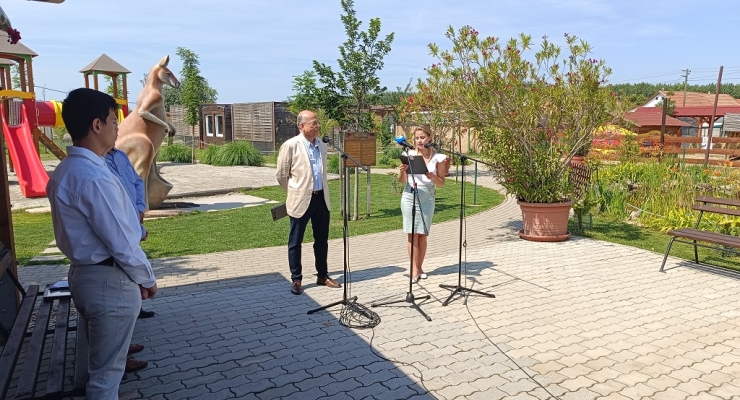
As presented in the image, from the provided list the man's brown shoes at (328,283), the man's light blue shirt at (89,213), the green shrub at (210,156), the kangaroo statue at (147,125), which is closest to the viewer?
the man's light blue shirt at (89,213)

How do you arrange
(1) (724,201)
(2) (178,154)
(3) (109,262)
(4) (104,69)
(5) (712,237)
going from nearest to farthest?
(3) (109,262)
(5) (712,237)
(1) (724,201)
(4) (104,69)
(2) (178,154)

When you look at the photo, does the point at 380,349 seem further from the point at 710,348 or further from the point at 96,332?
the point at 710,348

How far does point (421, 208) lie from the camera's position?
18.8 ft

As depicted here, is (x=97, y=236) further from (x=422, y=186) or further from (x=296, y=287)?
(x=422, y=186)

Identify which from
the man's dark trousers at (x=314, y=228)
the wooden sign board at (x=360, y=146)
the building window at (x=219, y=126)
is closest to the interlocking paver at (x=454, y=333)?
the man's dark trousers at (x=314, y=228)

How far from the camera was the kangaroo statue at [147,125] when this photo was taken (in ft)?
32.7

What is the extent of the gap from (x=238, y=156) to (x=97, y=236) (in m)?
21.7

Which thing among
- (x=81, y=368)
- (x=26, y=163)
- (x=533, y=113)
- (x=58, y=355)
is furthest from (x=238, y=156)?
(x=81, y=368)

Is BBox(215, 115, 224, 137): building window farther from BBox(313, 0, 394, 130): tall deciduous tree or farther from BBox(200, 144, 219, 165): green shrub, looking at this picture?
BBox(313, 0, 394, 130): tall deciduous tree

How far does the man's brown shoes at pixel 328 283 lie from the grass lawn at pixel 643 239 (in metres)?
4.10

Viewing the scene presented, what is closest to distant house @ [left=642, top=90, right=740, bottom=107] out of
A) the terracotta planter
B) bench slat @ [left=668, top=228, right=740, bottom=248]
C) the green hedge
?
the green hedge

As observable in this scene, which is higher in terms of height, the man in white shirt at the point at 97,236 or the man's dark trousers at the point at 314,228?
the man in white shirt at the point at 97,236

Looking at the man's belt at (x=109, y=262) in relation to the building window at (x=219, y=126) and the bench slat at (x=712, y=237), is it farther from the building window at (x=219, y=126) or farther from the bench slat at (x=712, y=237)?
the building window at (x=219, y=126)

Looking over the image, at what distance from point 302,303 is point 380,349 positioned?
140cm
